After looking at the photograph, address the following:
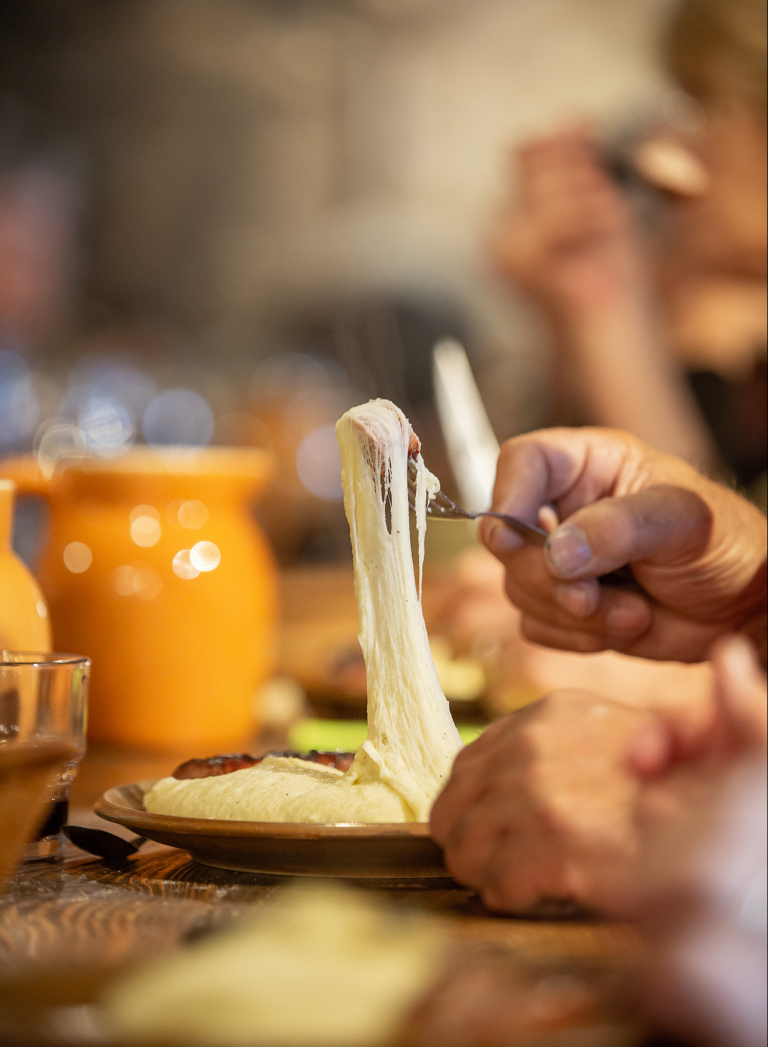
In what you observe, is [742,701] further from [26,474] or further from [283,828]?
[26,474]

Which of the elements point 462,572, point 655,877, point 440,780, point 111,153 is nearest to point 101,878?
point 440,780

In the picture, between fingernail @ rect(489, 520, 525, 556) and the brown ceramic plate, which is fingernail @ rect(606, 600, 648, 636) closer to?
fingernail @ rect(489, 520, 525, 556)

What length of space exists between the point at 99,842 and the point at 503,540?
1.10ft

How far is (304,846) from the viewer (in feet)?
1.46

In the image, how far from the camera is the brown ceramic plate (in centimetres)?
43

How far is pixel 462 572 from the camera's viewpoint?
1367 mm

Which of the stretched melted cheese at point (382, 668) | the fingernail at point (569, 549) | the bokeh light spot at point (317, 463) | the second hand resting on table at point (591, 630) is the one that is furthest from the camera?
the bokeh light spot at point (317, 463)

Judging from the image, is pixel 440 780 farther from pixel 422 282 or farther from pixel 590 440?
pixel 422 282

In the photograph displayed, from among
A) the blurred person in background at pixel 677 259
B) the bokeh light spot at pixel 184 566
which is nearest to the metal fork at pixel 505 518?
the bokeh light spot at pixel 184 566

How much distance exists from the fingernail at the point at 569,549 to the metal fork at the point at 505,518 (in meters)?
0.03

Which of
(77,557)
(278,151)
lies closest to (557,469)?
(77,557)

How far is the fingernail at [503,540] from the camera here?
0.72m

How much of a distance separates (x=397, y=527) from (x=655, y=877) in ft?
0.88

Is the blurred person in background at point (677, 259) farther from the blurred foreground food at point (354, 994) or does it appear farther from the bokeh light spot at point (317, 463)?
the blurred foreground food at point (354, 994)
